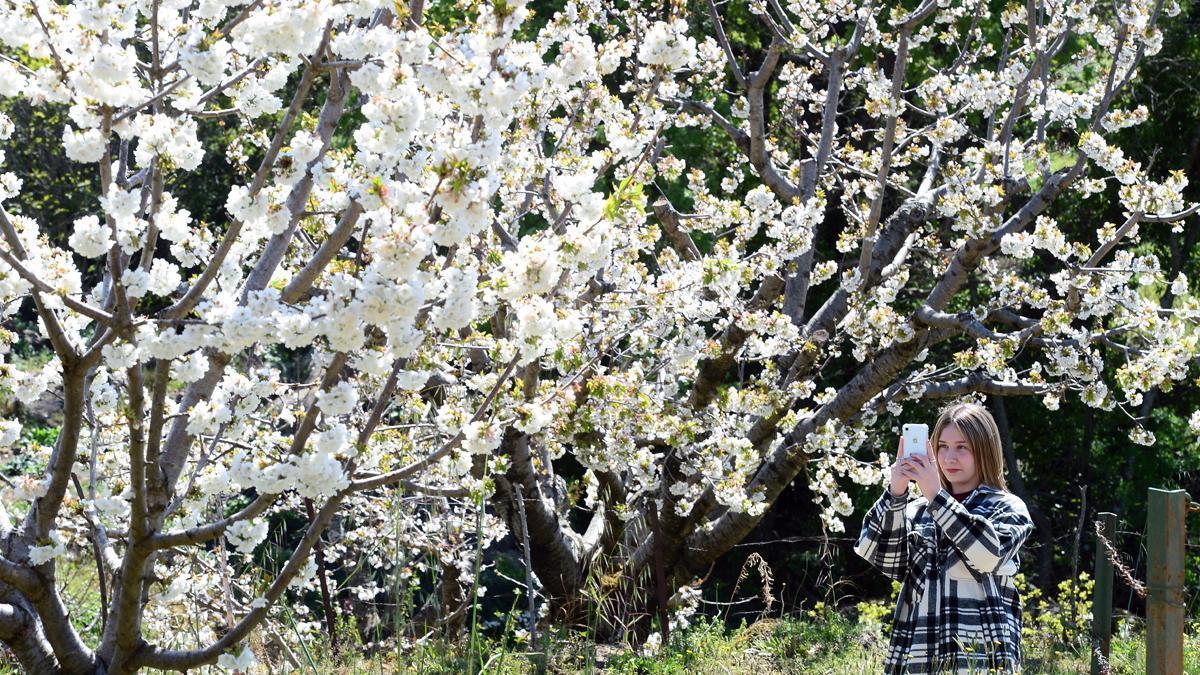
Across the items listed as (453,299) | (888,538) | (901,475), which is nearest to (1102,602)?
(888,538)

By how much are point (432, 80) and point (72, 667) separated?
1.95 m

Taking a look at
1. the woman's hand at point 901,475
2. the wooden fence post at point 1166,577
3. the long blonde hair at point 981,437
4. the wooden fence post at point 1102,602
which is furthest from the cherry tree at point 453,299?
the wooden fence post at point 1166,577

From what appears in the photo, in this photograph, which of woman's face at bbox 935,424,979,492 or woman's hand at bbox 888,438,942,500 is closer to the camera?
woman's hand at bbox 888,438,942,500

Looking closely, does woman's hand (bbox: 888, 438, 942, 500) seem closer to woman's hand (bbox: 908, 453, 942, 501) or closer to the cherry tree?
woman's hand (bbox: 908, 453, 942, 501)

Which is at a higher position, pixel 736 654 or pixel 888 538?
pixel 888 538

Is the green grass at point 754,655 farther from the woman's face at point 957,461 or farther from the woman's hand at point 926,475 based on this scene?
the woman's hand at point 926,475

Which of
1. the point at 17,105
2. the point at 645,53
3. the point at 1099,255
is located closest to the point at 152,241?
the point at 645,53

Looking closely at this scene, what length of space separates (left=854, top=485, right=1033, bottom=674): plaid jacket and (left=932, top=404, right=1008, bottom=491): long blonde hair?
0.05 metres

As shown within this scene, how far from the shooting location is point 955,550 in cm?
313

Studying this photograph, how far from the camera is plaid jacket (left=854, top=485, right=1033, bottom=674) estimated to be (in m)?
3.03

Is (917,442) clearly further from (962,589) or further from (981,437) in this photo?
(962,589)

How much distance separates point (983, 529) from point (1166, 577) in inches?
21.4

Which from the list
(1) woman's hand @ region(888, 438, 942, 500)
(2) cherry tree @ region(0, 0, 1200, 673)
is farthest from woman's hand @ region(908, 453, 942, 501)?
(2) cherry tree @ region(0, 0, 1200, 673)

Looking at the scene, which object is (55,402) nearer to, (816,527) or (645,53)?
(816,527)
